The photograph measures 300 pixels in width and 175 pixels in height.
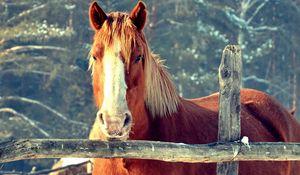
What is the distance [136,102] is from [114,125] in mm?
513

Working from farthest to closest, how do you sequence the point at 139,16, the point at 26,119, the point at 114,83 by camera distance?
the point at 26,119, the point at 139,16, the point at 114,83

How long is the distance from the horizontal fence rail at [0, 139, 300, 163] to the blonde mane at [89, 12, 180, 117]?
19.9 inches

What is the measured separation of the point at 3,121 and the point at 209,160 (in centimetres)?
1905

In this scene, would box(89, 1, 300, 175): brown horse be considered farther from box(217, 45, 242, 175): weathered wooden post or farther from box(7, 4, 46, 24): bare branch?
box(7, 4, 46, 24): bare branch

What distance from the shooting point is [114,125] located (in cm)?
452

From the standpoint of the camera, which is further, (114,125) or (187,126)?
(187,126)

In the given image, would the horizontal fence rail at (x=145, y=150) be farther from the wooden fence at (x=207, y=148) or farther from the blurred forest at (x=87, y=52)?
the blurred forest at (x=87, y=52)

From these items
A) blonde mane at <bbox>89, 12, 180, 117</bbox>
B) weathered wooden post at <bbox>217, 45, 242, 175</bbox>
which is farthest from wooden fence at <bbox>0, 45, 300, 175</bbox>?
blonde mane at <bbox>89, 12, 180, 117</bbox>

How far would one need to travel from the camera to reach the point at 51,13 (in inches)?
1030

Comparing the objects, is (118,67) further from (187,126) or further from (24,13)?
(24,13)

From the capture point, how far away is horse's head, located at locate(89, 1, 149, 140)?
457 cm

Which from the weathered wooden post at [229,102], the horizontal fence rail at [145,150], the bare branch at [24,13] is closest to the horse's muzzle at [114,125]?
the horizontal fence rail at [145,150]

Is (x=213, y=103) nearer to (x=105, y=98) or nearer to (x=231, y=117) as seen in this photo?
(x=231, y=117)

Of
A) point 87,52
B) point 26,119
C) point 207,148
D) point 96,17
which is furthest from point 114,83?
point 87,52
